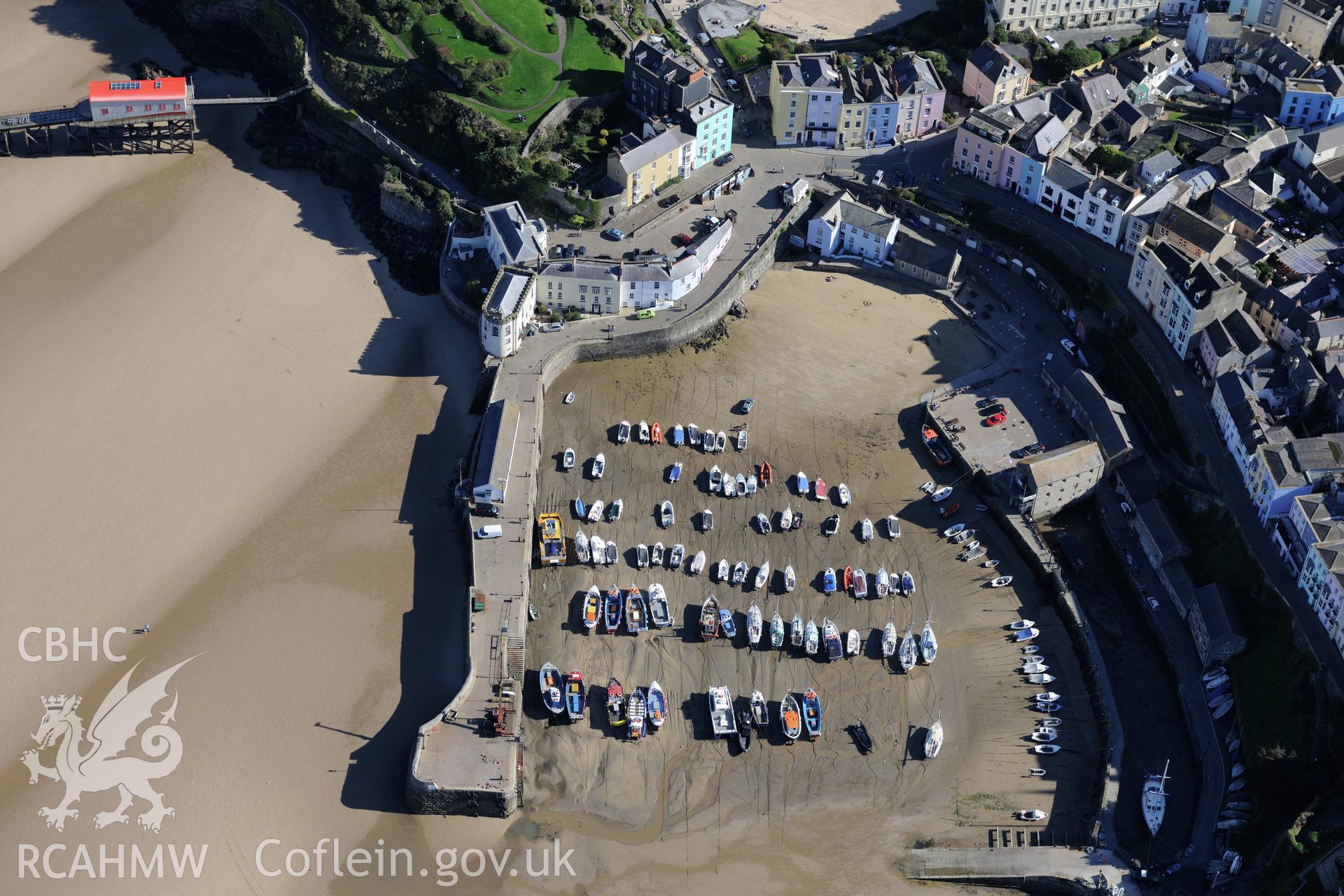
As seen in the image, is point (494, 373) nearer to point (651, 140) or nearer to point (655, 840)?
point (651, 140)

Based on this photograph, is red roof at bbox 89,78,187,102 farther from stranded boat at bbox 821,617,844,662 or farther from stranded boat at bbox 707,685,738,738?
stranded boat at bbox 821,617,844,662

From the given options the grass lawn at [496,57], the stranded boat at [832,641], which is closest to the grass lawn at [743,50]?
the grass lawn at [496,57]

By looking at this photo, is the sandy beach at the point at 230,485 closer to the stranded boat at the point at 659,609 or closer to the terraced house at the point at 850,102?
the stranded boat at the point at 659,609

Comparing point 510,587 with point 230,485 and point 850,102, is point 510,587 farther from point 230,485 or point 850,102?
point 850,102

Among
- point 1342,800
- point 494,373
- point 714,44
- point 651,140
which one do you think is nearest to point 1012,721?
point 1342,800

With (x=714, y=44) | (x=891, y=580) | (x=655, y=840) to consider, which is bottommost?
(x=655, y=840)

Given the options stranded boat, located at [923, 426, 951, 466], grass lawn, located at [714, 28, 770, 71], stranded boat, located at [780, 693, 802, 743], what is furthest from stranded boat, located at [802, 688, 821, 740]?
grass lawn, located at [714, 28, 770, 71]

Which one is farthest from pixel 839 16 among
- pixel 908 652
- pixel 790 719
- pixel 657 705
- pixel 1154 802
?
pixel 1154 802
